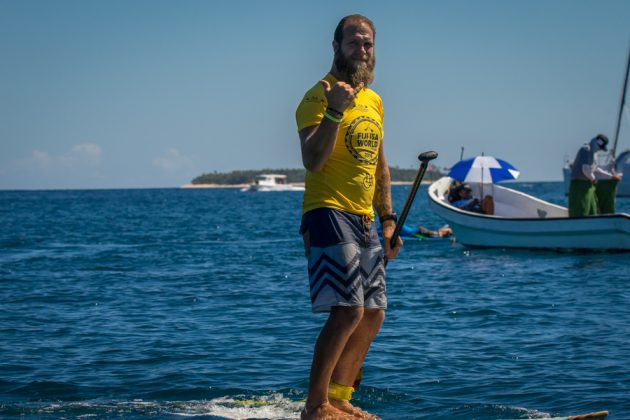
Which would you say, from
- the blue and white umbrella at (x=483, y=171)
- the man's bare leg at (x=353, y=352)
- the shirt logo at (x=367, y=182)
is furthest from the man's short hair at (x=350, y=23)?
the blue and white umbrella at (x=483, y=171)

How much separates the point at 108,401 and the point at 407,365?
3095 mm

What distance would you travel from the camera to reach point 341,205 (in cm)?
537

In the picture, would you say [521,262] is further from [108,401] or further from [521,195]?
[108,401]

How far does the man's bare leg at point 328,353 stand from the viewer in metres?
5.37

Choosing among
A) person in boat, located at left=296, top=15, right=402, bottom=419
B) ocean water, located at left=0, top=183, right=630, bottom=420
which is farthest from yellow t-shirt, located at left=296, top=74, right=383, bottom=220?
ocean water, located at left=0, top=183, right=630, bottom=420

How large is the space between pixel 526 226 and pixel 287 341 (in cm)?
1348

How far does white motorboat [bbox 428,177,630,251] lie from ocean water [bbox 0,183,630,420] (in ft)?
2.39

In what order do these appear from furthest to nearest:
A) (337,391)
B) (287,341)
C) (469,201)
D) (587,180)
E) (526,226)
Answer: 1. (469,201)
2. (526,226)
3. (587,180)
4. (287,341)
5. (337,391)

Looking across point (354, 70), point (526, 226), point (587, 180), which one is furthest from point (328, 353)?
point (526, 226)

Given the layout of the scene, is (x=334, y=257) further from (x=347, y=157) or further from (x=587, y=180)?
(x=587, y=180)

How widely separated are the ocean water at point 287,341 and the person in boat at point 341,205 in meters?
1.33

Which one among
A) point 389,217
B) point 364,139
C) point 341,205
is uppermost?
point 364,139

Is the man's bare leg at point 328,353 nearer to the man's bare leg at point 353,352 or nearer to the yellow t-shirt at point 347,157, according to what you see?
the man's bare leg at point 353,352

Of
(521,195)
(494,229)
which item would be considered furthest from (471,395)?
(521,195)
